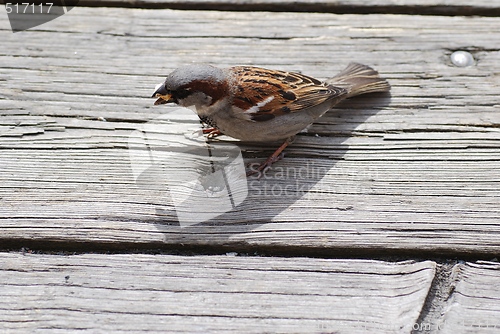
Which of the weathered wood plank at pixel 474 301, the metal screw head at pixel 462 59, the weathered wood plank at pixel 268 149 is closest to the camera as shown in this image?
the weathered wood plank at pixel 474 301

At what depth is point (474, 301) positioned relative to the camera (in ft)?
6.54

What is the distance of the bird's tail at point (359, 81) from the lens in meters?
2.88

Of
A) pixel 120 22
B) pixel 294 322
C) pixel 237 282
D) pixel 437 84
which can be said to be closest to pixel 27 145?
pixel 120 22

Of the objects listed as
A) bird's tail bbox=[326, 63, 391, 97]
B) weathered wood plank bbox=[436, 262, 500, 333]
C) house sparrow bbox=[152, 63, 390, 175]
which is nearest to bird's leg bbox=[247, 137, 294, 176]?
house sparrow bbox=[152, 63, 390, 175]

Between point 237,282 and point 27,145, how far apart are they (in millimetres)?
1272

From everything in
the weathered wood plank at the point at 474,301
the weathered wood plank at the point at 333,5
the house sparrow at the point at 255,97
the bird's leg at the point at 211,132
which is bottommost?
the weathered wood plank at the point at 474,301

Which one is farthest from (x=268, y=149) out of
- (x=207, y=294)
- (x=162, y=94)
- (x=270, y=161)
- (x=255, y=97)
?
(x=207, y=294)

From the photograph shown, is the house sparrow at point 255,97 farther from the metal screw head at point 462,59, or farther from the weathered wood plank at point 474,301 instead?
the weathered wood plank at point 474,301

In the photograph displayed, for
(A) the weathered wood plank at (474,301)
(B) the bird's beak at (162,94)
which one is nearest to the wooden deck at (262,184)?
(A) the weathered wood plank at (474,301)

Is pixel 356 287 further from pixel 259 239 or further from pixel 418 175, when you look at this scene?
pixel 418 175

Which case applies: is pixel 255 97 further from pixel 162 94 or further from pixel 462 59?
pixel 462 59

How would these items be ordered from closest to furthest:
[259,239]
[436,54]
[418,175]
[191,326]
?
[191,326] < [259,239] < [418,175] < [436,54]

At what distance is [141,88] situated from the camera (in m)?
2.94

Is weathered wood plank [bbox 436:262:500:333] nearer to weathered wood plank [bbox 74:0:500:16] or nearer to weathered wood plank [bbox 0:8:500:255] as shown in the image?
weathered wood plank [bbox 0:8:500:255]
